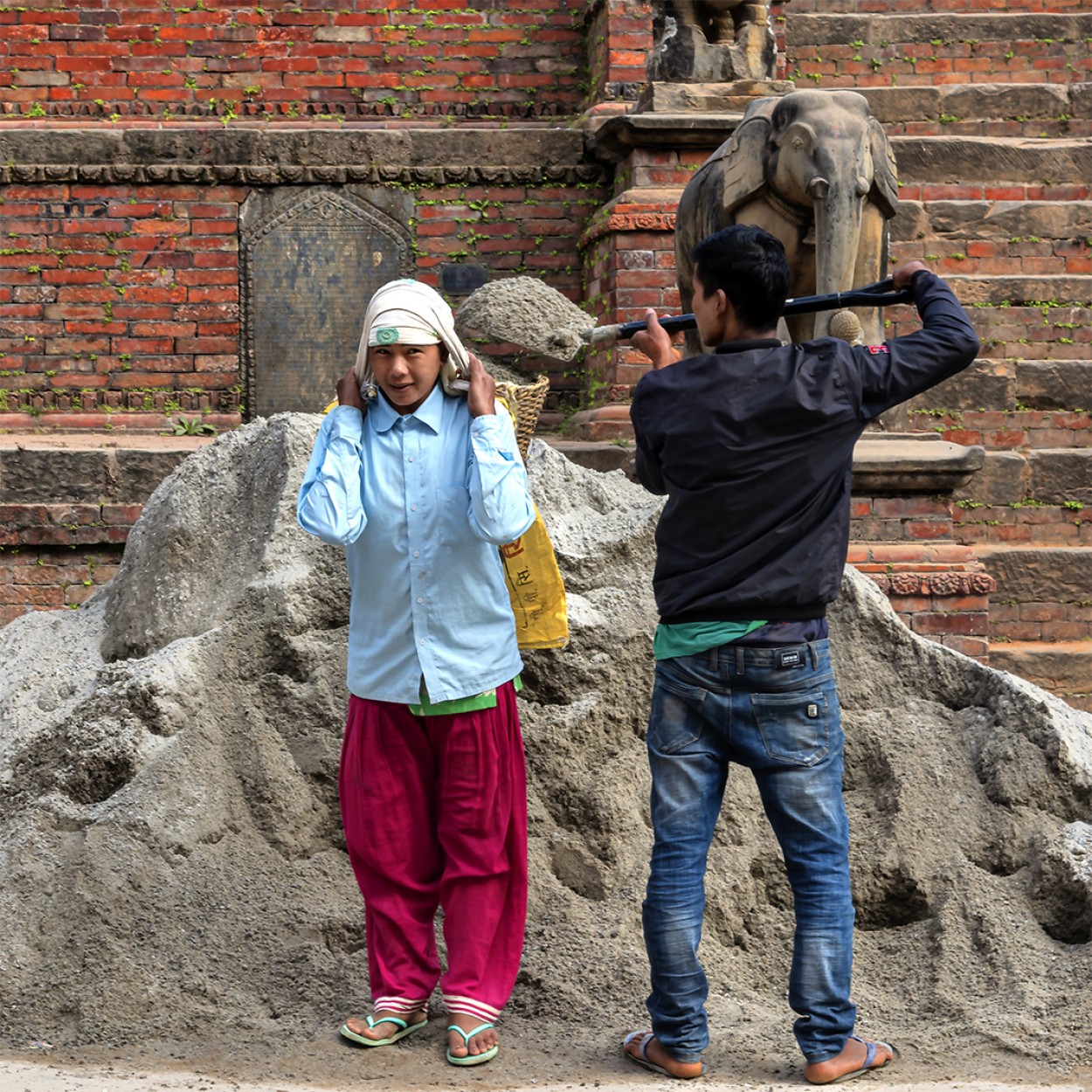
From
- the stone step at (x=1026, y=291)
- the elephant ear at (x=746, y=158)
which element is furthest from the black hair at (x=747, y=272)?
the stone step at (x=1026, y=291)

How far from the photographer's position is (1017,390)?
27.4ft

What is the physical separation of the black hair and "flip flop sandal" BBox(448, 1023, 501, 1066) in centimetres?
159

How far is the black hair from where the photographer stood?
2979 mm

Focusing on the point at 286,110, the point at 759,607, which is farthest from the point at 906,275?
the point at 286,110

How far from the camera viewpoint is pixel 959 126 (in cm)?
922

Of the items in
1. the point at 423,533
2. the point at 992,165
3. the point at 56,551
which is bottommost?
the point at 56,551

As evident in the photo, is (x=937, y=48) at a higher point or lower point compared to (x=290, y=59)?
higher

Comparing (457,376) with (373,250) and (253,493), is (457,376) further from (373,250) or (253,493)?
(373,250)

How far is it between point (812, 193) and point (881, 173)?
406 millimetres

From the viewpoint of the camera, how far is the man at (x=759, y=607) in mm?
2959

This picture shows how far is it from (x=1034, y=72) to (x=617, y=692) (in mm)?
7074

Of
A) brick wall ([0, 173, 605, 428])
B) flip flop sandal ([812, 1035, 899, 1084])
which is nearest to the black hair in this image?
flip flop sandal ([812, 1035, 899, 1084])

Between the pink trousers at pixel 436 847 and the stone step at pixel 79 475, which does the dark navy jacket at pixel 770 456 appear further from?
the stone step at pixel 79 475

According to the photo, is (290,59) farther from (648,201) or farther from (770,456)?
(770,456)
